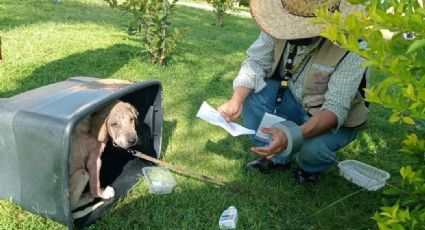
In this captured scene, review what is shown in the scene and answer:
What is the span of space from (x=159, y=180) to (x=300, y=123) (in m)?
1.05

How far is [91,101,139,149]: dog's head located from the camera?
102 inches

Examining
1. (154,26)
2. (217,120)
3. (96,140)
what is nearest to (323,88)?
(217,120)

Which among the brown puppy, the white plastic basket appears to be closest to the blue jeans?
the white plastic basket

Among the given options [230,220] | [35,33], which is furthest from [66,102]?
[35,33]

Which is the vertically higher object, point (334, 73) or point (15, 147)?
point (334, 73)

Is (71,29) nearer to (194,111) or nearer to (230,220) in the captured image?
(194,111)

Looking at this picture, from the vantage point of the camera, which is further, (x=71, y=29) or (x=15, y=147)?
(x=71, y=29)

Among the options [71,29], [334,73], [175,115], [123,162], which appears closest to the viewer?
[334,73]

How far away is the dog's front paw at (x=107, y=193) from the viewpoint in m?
2.62

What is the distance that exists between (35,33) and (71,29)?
69 cm

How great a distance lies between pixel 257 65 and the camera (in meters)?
3.08

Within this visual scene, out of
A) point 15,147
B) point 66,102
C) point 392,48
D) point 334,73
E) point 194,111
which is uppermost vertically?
point 392,48

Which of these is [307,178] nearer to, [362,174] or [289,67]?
[362,174]

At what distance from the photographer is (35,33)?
6078 mm
